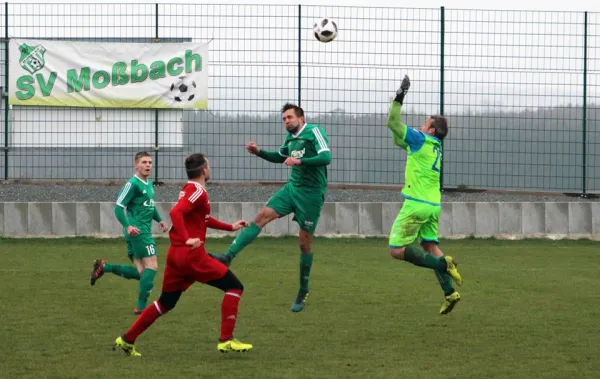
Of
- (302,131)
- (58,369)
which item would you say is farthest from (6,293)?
(58,369)

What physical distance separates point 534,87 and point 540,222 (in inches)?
107

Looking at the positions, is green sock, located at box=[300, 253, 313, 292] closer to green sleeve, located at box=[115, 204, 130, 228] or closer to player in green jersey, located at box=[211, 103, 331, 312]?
player in green jersey, located at box=[211, 103, 331, 312]

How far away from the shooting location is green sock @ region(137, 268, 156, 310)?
11562mm

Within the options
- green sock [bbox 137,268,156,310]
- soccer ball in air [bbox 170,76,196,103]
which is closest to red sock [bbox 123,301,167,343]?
green sock [bbox 137,268,156,310]

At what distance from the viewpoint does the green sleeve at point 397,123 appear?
11367 millimetres

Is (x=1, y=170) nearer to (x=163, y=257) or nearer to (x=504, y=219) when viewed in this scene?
(x=163, y=257)

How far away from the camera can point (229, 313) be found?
9227 mm

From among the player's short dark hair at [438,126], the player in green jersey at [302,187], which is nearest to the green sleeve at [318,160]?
the player in green jersey at [302,187]

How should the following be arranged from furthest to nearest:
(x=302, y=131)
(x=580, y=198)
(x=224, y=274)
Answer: (x=580, y=198) → (x=302, y=131) → (x=224, y=274)

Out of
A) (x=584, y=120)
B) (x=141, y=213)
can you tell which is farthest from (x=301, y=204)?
(x=584, y=120)

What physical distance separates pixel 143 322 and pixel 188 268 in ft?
1.88

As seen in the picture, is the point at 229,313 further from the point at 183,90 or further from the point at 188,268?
the point at 183,90

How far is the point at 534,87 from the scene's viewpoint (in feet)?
71.3

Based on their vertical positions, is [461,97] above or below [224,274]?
above
